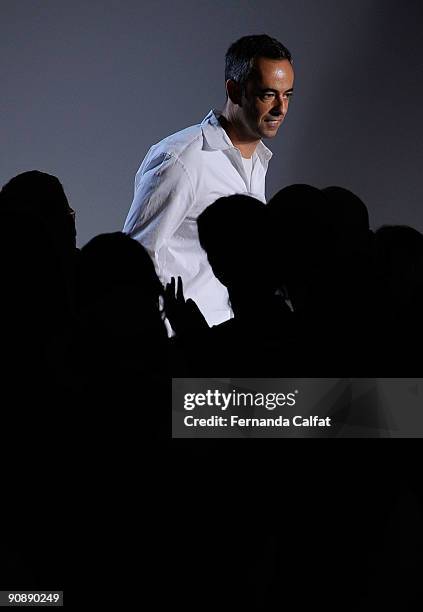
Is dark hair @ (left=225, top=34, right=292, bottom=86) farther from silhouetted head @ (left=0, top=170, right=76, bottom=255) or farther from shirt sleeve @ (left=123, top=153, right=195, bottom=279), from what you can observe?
silhouetted head @ (left=0, top=170, right=76, bottom=255)

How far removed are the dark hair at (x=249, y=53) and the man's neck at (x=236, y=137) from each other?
98mm

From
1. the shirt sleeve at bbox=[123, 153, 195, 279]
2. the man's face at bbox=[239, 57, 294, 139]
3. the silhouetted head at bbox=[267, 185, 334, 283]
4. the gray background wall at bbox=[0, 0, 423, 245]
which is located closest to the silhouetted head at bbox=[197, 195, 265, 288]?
the silhouetted head at bbox=[267, 185, 334, 283]

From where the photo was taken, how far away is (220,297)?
223cm

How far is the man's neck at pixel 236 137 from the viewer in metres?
2.32

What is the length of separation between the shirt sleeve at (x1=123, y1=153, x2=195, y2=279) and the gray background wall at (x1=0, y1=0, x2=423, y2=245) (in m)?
1.39

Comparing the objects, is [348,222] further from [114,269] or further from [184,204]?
[184,204]

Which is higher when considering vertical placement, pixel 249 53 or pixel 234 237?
pixel 249 53

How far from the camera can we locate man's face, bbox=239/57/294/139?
225 cm

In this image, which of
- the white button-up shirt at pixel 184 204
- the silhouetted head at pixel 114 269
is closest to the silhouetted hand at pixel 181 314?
the silhouetted head at pixel 114 269

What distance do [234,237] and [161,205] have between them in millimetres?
707

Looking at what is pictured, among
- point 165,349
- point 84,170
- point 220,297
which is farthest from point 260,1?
point 165,349

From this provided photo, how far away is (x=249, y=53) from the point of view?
7.47 feet

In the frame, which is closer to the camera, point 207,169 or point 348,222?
point 348,222

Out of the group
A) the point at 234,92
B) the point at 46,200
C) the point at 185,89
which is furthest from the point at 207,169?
the point at 185,89
